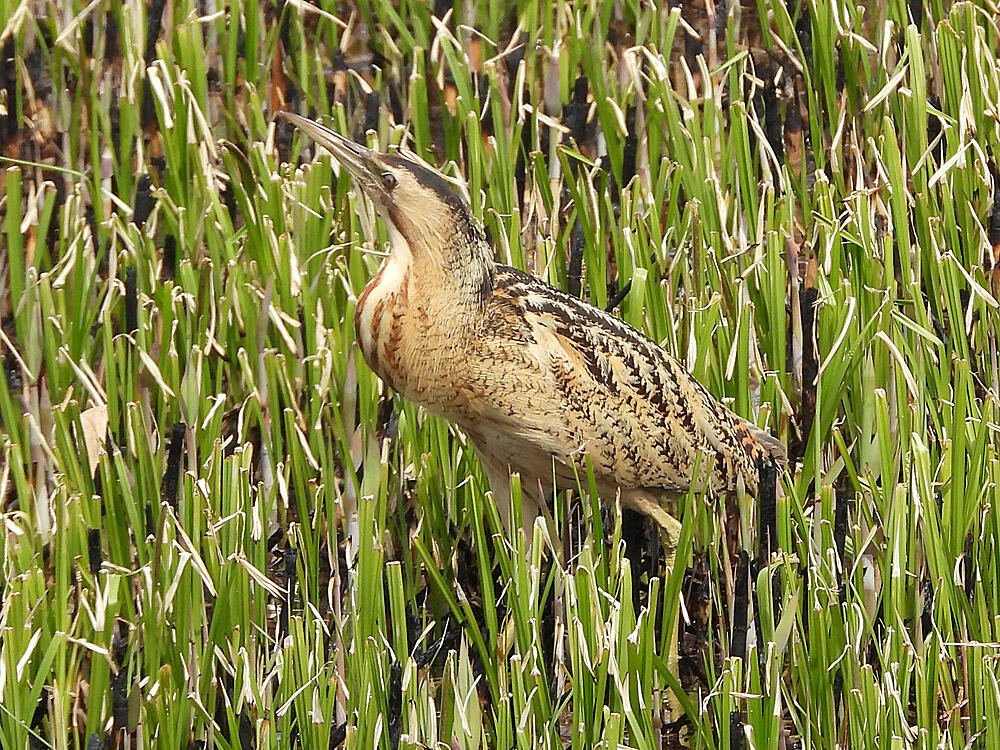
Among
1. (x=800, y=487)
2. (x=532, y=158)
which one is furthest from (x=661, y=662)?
(x=532, y=158)

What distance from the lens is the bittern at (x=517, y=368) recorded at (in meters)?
2.70

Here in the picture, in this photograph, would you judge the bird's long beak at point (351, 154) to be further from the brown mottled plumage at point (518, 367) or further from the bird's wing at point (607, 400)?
the bird's wing at point (607, 400)

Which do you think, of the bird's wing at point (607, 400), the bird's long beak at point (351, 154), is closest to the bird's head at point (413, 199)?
the bird's long beak at point (351, 154)

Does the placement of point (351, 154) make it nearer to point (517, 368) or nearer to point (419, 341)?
point (419, 341)

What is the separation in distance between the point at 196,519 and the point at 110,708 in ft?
1.04

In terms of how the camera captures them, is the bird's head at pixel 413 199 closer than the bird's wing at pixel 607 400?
Yes

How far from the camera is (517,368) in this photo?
2752 mm

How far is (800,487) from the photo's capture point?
2.87 m

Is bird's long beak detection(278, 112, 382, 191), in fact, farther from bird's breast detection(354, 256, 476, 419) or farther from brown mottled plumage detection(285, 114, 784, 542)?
bird's breast detection(354, 256, 476, 419)

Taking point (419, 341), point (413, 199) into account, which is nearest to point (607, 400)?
Result: point (419, 341)

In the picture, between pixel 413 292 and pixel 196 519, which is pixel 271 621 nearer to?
pixel 196 519

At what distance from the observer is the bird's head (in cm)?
265

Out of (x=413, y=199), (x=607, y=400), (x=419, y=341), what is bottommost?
(x=607, y=400)

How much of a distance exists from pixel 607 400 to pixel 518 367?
0.19 meters
